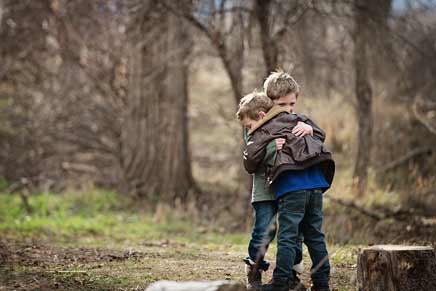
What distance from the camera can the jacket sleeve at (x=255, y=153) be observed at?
501cm

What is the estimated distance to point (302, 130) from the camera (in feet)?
16.3

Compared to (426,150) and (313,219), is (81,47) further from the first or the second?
(313,219)

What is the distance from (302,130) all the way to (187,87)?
8167 mm

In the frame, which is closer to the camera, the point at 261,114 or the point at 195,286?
the point at 195,286

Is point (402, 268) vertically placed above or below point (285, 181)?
below

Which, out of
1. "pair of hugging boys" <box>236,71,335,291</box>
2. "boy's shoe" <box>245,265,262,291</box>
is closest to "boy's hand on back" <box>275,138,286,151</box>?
"pair of hugging boys" <box>236,71,335,291</box>

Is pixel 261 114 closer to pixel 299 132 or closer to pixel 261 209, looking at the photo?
pixel 299 132

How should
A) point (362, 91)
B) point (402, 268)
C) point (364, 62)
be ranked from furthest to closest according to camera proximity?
point (362, 91), point (364, 62), point (402, 268)

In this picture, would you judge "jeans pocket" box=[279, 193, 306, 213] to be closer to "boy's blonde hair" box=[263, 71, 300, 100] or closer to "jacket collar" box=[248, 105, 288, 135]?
"jacket collar" box=[248, 105, 288, 135]

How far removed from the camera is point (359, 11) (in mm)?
9594

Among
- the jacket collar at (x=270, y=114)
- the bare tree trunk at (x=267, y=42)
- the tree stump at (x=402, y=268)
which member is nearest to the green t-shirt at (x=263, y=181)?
the jacket collar at (x=270, y=114)

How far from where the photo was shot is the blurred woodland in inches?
385

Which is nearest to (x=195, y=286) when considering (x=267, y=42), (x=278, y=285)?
(x=278, y=285)

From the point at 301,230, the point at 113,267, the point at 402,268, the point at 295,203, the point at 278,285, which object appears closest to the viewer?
the point at 402,268
